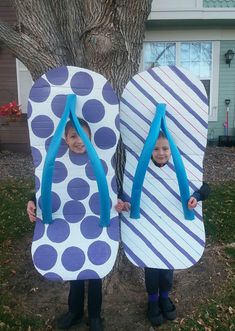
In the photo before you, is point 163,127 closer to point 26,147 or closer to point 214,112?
point 26,147

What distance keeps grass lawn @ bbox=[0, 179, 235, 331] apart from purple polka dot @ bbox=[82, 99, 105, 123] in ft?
4.70

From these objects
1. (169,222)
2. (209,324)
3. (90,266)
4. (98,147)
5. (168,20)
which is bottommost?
(209,324)

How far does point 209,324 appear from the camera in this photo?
2.77 metres

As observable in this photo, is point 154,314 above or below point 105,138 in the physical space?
below

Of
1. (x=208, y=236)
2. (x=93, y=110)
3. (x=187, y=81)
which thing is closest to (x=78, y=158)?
(x=93, y=110)

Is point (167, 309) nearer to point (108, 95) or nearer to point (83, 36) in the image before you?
point (108, 95)

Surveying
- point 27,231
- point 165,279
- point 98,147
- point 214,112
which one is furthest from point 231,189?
point 214,112

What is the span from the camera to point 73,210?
2521 mm

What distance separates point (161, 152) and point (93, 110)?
488mm

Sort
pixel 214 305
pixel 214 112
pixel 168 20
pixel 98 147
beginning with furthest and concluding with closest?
pixel 214 112 → pixel 168 20 → pixel 214 305 → pixel 98 147

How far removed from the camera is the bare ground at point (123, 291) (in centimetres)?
282

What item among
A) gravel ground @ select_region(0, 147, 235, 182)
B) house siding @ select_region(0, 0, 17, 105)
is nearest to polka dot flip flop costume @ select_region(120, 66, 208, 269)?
gravel ground @ select_region(0, 147, 235, 182)

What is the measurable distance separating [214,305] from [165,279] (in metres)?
0.53

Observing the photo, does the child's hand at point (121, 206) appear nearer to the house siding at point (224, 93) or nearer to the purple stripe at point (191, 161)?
the purple stripe at point (191, 161)
